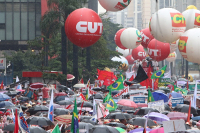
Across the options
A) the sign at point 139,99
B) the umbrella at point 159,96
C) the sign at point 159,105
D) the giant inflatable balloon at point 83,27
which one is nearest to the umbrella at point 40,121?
the sign at point 159,105

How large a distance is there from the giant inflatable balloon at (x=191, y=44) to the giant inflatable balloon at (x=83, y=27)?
4.74 m

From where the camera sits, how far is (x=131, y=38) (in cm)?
2484

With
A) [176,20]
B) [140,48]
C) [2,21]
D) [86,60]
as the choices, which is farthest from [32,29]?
[176,20]

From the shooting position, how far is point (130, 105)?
16.0 m

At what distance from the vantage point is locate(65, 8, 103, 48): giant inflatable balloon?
20578 mm

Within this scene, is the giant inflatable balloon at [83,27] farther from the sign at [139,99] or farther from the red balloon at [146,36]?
the red balloon at [146,36]

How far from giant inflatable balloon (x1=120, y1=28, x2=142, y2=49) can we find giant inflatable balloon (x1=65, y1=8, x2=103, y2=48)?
12.8 ft

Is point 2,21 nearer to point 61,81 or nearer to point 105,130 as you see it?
point 61,81

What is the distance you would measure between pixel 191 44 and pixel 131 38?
301 inches

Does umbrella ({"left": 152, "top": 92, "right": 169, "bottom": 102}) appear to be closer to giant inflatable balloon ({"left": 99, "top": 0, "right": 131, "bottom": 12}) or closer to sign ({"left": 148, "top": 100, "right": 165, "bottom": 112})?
sign ({"left": 148, "top": 100, "right": 165, "bottom": 112})

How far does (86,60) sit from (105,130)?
2840 centimetres

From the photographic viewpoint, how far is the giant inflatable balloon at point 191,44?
17328 mm

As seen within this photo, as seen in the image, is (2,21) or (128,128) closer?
(128,128)

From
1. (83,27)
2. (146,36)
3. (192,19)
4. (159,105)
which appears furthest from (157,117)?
(146,36)
